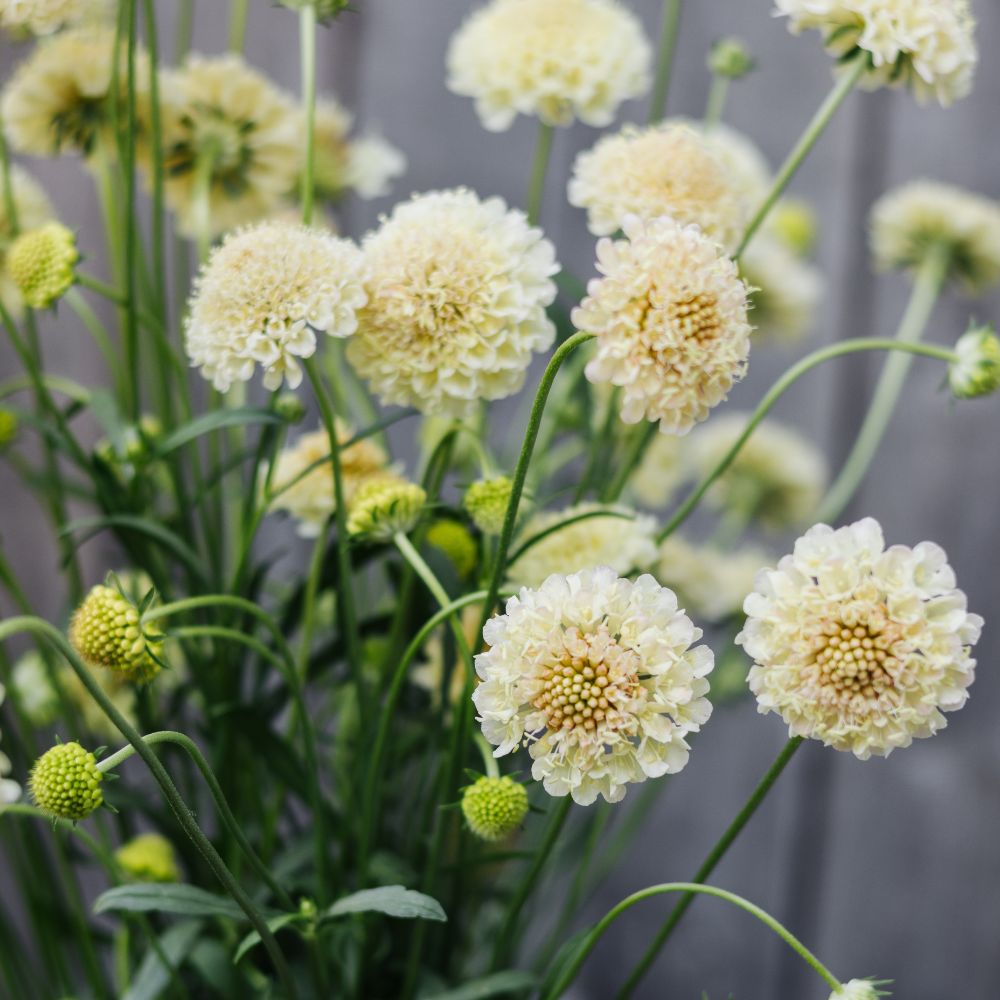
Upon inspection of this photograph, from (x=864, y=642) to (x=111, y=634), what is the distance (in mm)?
228

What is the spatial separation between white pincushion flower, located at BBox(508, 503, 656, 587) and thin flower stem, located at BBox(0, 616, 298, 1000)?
0.16 m

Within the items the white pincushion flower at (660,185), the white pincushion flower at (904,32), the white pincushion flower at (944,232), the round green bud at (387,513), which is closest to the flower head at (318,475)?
the round green bud at (387,513)

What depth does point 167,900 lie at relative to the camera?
1.23ft

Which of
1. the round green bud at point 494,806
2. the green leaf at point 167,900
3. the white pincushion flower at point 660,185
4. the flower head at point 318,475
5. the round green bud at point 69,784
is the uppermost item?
the white pincushion flower at point 660,185

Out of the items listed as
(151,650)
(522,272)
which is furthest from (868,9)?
(151,650)

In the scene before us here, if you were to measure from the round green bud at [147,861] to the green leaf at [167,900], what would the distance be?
104 mm

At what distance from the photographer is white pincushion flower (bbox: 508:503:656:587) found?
0.44 meters

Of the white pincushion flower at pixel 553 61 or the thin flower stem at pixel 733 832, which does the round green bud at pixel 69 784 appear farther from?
the white pincushion flower at pixel 553 61

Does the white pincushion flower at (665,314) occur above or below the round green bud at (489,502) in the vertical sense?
above

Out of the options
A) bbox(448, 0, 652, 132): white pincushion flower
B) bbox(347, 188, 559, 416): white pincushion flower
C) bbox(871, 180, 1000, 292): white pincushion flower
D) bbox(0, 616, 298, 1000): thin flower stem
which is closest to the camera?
bbox(0, 616, 298, 1000): thin flower stem

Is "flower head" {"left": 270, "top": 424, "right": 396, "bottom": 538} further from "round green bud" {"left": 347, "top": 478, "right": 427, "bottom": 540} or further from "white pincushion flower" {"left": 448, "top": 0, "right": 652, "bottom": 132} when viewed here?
"white pincushion flower" {"left": 448, "top": 0, "right": 652, "bottom": 132}

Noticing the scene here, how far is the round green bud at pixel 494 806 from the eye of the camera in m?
0.36

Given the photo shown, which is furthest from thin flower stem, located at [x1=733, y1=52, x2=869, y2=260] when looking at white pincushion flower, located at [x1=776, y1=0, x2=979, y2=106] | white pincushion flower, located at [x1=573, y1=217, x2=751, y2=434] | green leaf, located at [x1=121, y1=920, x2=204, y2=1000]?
green leaf, located at [x1=121, y1=920, x2=204, y2=1000]

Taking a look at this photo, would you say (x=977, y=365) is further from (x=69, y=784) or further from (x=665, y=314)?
(x=69, y=784)
